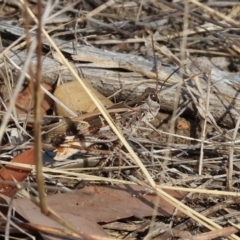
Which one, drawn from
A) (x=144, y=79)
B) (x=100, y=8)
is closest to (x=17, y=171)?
(x=144, y=79)

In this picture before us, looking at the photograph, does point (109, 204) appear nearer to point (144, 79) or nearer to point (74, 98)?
point (74, 98)

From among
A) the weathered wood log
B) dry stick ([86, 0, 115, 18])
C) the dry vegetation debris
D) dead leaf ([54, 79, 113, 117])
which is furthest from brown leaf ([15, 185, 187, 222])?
dry stick ([86, 0, 115, 18])

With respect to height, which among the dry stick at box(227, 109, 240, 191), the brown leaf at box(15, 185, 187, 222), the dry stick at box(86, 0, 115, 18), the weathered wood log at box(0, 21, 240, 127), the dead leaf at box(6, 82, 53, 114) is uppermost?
the dry stick at box(86, 0, 115, 18)

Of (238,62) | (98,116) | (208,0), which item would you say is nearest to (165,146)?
(98,116)

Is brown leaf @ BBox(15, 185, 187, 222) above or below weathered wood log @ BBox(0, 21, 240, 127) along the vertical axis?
below

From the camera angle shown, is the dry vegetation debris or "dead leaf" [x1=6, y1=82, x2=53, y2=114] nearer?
the dry vegetation debris

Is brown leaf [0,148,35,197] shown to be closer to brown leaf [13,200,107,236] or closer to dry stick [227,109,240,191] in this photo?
brown leaf [13,200,107,236]

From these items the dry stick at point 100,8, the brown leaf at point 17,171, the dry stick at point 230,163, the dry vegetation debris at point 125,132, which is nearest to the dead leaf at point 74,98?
the dry vegetation debris at point 125,132

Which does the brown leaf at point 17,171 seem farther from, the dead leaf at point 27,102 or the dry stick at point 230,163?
the dry stick at point 230,163
